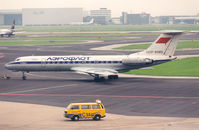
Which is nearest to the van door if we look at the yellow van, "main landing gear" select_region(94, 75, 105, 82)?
the yellow van

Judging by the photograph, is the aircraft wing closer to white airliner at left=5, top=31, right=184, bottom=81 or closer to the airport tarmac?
white airliner at left=5, top=31, right=184, bottom=81

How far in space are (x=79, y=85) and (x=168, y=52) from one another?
13.6m

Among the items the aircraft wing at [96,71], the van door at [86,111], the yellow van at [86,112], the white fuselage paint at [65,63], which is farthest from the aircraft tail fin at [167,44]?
the van door at [86,111]

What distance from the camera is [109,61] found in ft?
188

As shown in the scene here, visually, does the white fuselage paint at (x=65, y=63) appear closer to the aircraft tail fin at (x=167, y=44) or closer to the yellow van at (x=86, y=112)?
the aircraft tail fin at (x=167, y=44)

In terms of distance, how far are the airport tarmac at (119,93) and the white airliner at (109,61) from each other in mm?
1718

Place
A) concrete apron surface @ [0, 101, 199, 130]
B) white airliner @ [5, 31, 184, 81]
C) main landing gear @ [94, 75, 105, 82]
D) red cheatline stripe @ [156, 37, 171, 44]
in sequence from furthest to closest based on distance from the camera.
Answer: main landing gear @ [94, 75, 105, 82] < red cheatline stripe @ [156, 37, 171, 44] < white airliner @ [5, 31, 184, 81] < concrete apron surface @ [0, 101, 199, 130]

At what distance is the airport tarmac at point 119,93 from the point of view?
37.6 metres

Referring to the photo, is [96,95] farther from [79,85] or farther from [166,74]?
[166,74]

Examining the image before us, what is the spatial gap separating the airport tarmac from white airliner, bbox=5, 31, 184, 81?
1.72m

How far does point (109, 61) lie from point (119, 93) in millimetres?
11502

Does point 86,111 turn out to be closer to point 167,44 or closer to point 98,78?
point 98,78

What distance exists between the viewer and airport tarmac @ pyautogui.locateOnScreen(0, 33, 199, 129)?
37.6 meters

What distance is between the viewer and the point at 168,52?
55656 millimetres
